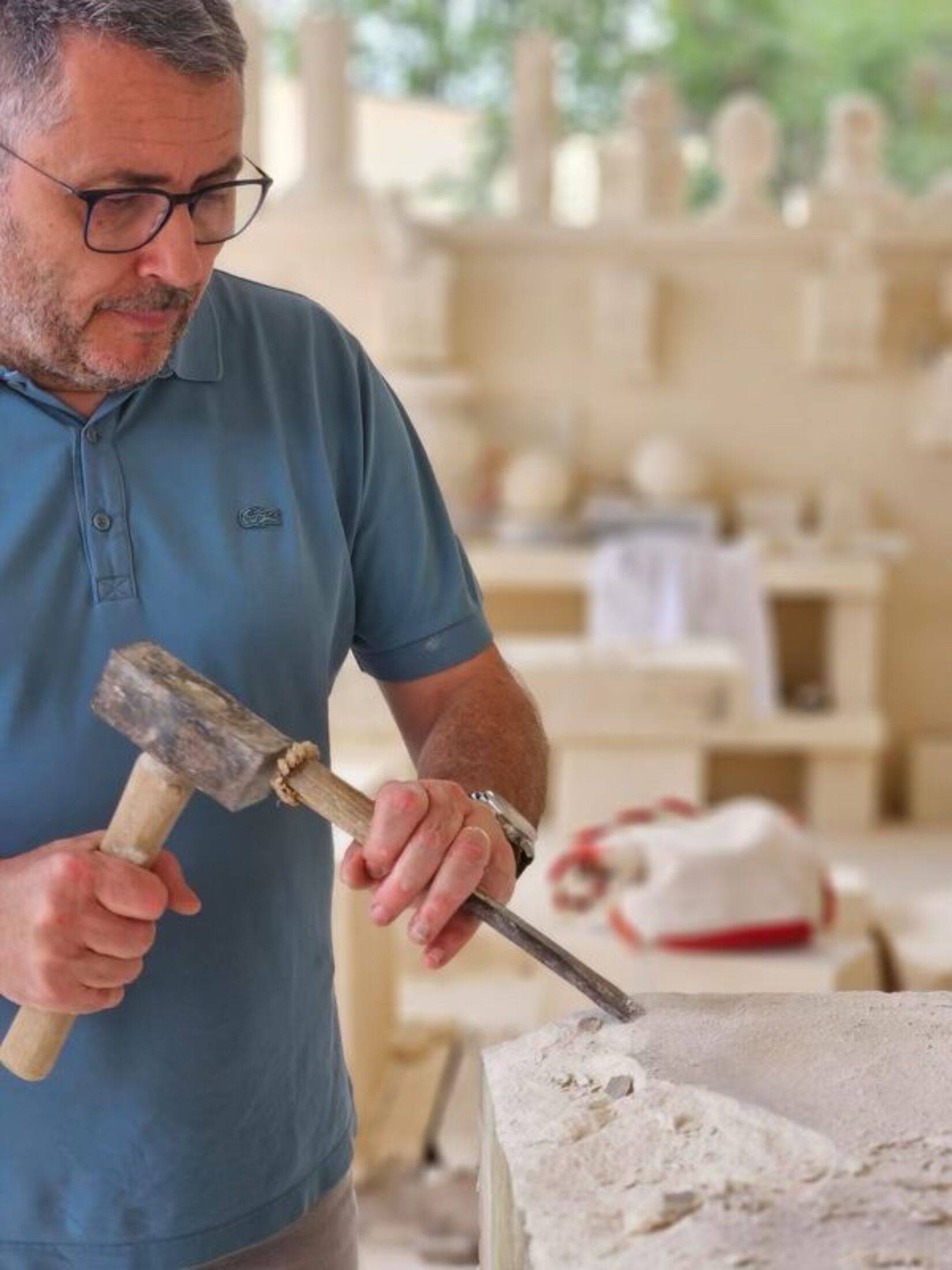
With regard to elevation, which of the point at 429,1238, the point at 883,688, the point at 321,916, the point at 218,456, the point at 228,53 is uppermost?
the point at 228,53

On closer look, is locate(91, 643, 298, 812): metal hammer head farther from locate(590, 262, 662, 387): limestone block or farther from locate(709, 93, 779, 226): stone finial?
locate(709, 93, 779, 226): stone finial

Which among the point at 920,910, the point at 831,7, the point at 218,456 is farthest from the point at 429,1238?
the point at 831,7

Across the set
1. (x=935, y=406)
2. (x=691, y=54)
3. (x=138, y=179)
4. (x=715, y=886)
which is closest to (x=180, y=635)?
(x=138, y=179)

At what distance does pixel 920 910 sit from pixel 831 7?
44.0ft

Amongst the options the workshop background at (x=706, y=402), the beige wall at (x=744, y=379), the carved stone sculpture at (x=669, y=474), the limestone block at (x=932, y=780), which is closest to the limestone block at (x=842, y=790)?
the workshop background at (x=706, y=402)

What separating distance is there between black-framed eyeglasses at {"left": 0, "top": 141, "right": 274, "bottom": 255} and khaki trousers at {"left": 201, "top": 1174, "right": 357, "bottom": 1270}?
0.99 meters

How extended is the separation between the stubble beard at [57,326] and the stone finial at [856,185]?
728 centimetres

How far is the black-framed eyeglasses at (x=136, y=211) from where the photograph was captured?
1.61 m

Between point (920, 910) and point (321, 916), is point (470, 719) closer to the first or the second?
point (321, 916)

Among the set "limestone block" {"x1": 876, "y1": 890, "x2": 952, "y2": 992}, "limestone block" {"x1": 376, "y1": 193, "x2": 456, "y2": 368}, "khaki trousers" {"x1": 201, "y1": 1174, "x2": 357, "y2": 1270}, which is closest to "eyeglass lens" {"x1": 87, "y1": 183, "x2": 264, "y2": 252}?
"khaki trousers" {"x1": 201, "y1": 1174, "x2": 357, "y2": 1270}

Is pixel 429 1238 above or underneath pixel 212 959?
underneath

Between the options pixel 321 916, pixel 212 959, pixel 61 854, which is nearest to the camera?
→ pixel 61 854

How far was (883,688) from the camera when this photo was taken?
8633 mm

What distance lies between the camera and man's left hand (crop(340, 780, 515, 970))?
1.58m
